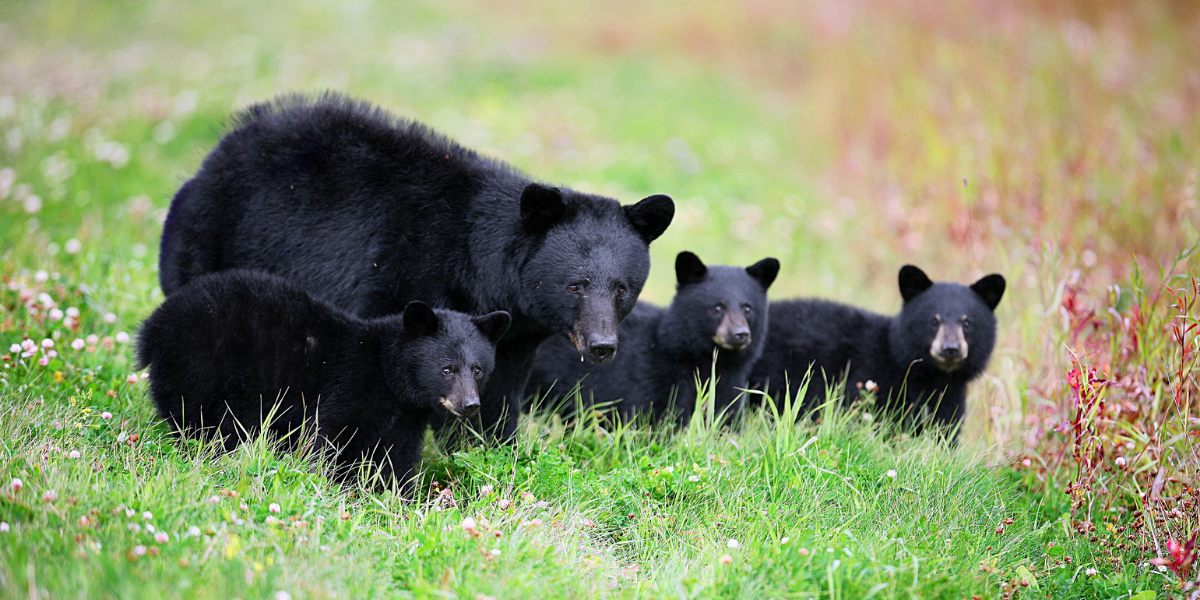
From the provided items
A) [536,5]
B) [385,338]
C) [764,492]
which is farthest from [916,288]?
[536,5]

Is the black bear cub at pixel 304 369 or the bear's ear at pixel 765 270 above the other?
the bear's ear at pixel 765 270

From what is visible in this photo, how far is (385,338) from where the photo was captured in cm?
439

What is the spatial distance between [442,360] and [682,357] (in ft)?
5.92

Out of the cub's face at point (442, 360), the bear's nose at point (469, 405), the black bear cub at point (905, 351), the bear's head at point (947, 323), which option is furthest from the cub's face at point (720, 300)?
the bear's nose at point (469, 405)

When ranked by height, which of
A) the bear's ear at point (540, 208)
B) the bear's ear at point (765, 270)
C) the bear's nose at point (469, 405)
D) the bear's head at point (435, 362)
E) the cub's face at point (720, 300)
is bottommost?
the bear's nose at point (469, 405)

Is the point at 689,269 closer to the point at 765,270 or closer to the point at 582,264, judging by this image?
the point at 765,270

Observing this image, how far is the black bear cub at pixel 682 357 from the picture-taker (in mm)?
5457

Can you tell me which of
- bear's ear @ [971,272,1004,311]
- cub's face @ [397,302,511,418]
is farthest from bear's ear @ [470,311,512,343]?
bear's ear @ [971,272,1004,311]

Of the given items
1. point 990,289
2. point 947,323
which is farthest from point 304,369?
point 990,289

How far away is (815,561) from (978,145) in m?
6.99

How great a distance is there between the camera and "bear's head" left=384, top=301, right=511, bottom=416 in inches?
167

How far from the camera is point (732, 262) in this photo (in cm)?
909

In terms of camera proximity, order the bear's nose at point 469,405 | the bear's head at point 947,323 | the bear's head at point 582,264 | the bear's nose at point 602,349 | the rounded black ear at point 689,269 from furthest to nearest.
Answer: the bear's head at point 947,323 < the rounded black ear at point 689,269 < the bear's head at point 582,264 < the bear's nose at point 602,349 < the bear's nose at point 469,405

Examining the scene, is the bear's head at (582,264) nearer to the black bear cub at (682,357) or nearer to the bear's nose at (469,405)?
the bear's nose at (469,405)
